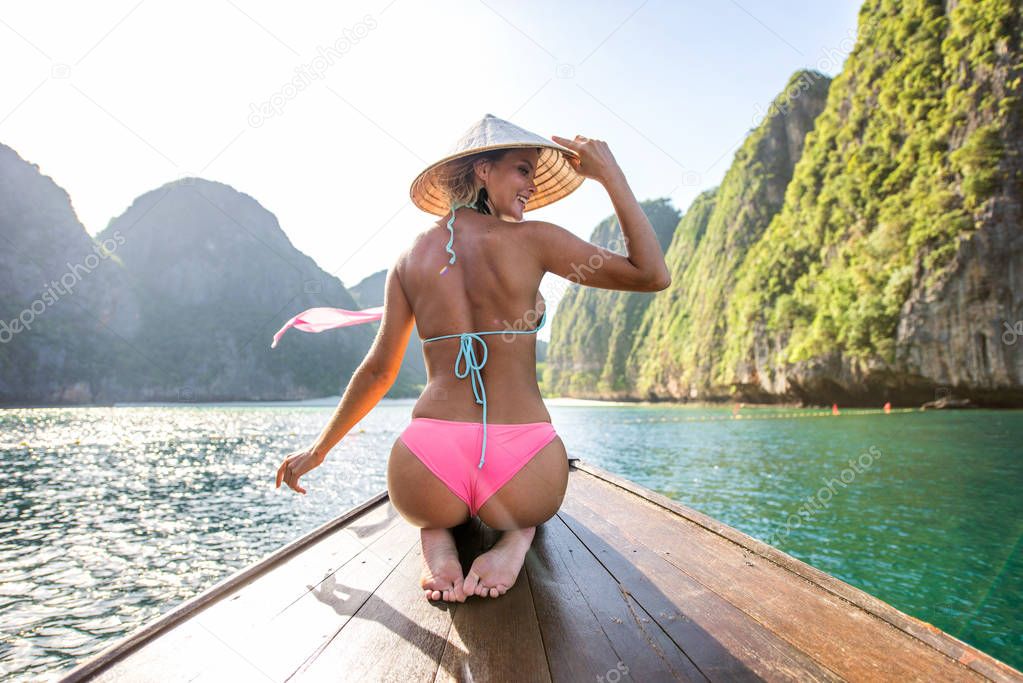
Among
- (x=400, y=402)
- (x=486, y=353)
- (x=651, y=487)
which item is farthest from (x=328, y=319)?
(x=400, y=402)

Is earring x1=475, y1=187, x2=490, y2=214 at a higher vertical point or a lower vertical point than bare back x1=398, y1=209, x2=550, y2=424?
Answer: higher

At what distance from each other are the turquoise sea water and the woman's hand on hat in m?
4.37

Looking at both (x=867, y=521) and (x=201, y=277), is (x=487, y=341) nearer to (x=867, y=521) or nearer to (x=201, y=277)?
(x=867, y=521)

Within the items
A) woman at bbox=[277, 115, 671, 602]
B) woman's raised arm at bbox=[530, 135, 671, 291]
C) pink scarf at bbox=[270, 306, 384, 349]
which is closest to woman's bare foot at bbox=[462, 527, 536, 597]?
woman at bbox=[277, 115, 671, 602]

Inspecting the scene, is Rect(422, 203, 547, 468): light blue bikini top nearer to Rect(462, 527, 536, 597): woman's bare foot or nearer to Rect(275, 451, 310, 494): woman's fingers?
Rect(462, 527, 536, 597): woman's bare foot

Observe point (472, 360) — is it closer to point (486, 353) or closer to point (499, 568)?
point (486, 353)

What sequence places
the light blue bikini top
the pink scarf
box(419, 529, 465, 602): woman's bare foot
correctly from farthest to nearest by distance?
the pink scarf < the light blue bikini top < box(419, 529, 465, 602): woman's bare foot

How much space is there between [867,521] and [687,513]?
20.7ft

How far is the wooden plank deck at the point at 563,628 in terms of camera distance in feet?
4.36

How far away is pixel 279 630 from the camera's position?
5.48ft

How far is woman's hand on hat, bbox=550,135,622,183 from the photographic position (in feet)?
6.79

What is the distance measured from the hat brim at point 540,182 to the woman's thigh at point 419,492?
3.68ft

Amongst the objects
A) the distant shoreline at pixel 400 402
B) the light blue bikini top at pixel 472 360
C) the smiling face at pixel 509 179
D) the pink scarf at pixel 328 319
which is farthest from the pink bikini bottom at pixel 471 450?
the distant shoreline at pixel 400 402

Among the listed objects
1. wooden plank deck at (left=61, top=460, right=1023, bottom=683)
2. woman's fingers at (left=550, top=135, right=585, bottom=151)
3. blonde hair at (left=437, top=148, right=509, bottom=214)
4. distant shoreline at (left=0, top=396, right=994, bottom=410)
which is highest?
woman's fingers at (left=550, top=135, right=585, bottom=151)
